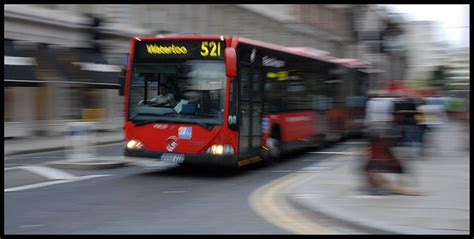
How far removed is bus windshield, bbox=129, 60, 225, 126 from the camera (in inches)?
446

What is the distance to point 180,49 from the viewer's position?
11648 mm

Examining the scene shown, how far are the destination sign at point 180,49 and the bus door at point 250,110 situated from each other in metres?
0.69

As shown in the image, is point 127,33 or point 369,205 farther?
point 127,33

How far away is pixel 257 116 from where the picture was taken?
41.1ft

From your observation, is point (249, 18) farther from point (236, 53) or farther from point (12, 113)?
point (236, 53)

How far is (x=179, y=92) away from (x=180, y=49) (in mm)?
843

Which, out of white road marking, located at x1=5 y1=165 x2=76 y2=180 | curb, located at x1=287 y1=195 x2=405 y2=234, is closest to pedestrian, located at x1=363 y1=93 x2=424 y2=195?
curb, located at x1=287 y1=195 x2=405 y2=234

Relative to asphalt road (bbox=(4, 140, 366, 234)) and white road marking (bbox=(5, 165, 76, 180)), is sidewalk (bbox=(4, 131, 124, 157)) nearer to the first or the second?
white road marking (bbox=(5, 165, 76, 180))

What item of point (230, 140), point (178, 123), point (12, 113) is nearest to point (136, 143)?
point (178, 123)

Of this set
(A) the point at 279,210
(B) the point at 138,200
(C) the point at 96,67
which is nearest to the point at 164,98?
(B) the point at 138,200

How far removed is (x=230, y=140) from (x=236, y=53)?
5.23 ft

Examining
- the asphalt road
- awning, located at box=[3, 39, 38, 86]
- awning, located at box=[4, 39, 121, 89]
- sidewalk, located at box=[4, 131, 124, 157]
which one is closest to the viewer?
the asphalt road

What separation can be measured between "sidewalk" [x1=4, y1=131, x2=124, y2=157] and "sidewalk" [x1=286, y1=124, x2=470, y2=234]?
9417 mm

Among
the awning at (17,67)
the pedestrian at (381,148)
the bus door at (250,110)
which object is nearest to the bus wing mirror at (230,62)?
the bus door at (250,110)
